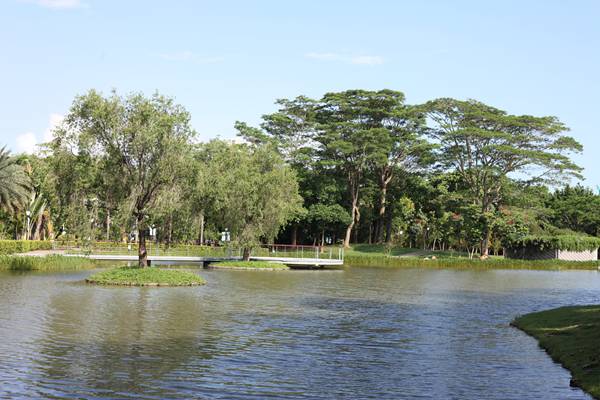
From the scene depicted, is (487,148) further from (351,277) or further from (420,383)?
(420,383)

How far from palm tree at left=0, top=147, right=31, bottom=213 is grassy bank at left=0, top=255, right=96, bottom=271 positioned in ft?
35.8

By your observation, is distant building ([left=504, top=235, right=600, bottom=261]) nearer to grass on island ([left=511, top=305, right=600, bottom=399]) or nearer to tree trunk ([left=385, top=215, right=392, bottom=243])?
tree trunk ([left=385, top=215, right=392, bottom=243])

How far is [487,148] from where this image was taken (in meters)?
79.5

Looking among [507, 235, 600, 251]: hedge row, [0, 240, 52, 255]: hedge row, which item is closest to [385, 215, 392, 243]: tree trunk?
[507, 235, 600, 251]: hedge row

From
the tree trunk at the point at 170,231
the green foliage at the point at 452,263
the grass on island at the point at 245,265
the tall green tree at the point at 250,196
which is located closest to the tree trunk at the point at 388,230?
the green foliage at the point at 452,263

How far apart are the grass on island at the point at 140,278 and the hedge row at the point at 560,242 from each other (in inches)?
2173

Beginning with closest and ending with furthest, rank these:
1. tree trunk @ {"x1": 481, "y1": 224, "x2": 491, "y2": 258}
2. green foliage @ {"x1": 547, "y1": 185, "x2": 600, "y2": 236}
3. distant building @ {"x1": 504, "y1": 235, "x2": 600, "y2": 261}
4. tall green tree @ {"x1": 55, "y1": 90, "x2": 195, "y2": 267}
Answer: tall green tree @ {"x1": 55, "y1": 90, "x2": 195, "y2": 267} → tree trunk @ {"x1": 481, "y1": 224, "x2": 491, "y2": 258} → distant building @ {"x1": 504, "y1": 235, "x2": 600, "y2": 261} → green foliage @ {"x1": 547, "y1": 185, "x2": 600, "y2": 236}

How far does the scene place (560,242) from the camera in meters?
83.4

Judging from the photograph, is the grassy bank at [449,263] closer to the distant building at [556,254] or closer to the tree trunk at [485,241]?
the tree trunk at [485,241]

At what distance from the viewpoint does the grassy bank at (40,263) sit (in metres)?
49.6

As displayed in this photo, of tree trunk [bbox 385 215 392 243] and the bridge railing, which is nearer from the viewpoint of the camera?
the bridge railing

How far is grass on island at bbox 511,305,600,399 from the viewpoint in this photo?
16.0m

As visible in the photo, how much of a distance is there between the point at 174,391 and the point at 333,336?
945 centimetres

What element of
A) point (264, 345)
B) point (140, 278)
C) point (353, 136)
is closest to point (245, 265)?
point (140, 278)
